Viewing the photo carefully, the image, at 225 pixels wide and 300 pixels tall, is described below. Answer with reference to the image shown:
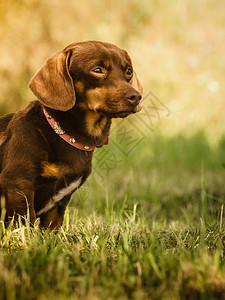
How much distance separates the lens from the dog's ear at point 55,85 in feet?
7.62

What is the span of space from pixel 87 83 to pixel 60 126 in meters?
0.31

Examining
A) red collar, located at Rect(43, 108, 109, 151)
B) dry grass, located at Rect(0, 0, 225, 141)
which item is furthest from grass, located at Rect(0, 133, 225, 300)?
dry grass, located at Rect(0, 0, 225, 141)

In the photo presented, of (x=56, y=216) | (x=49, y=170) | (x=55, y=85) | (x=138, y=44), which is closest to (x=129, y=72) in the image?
(x=55, y=85)

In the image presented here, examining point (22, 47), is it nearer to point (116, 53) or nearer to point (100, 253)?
point (116, 53)

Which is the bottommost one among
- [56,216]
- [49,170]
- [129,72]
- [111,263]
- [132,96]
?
[56,216]

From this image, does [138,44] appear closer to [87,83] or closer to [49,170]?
[87,83]

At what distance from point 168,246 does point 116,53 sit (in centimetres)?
127

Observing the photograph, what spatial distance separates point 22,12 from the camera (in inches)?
302

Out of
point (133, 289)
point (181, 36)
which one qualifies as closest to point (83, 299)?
point (133, 289)

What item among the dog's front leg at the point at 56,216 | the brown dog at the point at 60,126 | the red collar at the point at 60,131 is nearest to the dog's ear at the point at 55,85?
the brown dog at the point at 60,126

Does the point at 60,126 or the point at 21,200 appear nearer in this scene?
the point at 21,200

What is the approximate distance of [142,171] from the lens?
15.5ft

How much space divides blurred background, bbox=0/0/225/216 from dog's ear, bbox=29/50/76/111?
2948 millimetres

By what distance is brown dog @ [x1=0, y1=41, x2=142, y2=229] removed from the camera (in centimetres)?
228
